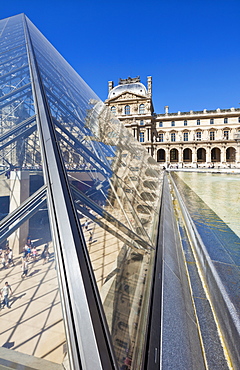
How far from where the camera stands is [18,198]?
1201 mm

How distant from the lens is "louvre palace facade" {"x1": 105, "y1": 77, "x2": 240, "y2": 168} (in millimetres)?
37219

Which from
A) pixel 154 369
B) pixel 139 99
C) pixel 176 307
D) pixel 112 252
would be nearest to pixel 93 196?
pixel 112 252

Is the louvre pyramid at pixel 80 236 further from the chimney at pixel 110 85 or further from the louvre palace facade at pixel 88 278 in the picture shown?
the chimney at pixel 110 85

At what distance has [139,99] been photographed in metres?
37.2

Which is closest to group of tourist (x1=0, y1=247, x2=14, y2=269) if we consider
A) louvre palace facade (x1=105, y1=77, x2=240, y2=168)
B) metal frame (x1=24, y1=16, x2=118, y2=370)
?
metal frame (x1=24, y1=16, x2=118, y2=370)

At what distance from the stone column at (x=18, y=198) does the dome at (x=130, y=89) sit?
4099 cm

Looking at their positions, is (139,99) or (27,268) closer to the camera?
(27,268)

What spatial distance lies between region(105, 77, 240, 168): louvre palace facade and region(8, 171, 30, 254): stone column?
35822mm

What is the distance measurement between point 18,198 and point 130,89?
142ft

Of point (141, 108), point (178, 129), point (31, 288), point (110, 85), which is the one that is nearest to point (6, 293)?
point (31, 288)

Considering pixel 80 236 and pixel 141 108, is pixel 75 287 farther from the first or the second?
pixel 141 108

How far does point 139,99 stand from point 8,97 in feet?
127

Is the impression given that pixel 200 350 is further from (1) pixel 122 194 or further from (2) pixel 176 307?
(1) pixel 122 194

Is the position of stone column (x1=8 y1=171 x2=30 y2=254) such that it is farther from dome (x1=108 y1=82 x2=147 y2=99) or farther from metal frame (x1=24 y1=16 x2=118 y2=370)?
dome (x1=108 y1=82 x2=147 y2=99)
